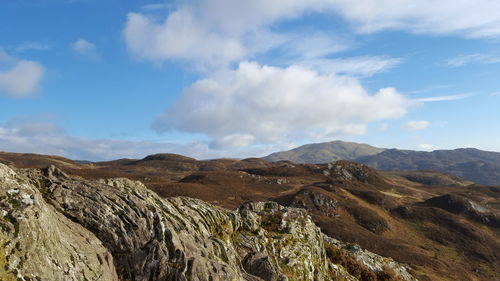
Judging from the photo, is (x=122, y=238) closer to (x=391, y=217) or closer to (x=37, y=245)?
(x=37, y=245)

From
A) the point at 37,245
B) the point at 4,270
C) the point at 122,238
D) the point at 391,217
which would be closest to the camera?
the point at 4,270

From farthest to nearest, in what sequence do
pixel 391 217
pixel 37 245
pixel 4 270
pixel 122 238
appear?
pixel 391 217 → pixel 122 238 → pixel 37 245 → pixel 4 270

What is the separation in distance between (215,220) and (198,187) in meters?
77.4

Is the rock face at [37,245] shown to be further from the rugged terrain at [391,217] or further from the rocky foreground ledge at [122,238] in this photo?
the rugged terrain at [391,217]

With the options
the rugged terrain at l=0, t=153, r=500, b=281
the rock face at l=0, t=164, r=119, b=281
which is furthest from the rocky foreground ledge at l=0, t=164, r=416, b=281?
the rugged terrain at l=0, t=153, r=500, b=281

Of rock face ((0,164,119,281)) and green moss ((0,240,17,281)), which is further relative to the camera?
rock face ((0,164,119,281))

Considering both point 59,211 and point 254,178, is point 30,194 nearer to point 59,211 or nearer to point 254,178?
point 59,211

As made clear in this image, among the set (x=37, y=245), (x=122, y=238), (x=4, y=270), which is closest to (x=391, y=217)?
(x=122, y=238)

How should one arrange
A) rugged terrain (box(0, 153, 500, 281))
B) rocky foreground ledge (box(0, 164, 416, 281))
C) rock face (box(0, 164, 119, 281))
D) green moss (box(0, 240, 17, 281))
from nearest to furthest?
green moss (box(0, 240, 17, 281)) < rock face (box(0, 164, 119, 281)) < rocky foreground ledge (box(0, 164, 416, 281)) < rugged terrain (box(0, 153, 500, 281))

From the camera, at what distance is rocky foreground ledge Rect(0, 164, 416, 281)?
1251 centimetres

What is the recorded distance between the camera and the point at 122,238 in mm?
16328


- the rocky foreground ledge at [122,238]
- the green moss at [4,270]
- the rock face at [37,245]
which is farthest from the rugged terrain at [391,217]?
the green moss at [4,270]

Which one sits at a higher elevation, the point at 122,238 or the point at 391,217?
the point at 122,238

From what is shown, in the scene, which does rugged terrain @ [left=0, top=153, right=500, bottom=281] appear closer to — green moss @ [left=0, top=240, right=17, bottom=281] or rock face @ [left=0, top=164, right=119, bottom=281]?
rock face @ [left=0, top=164, right=119, bottom=281]
